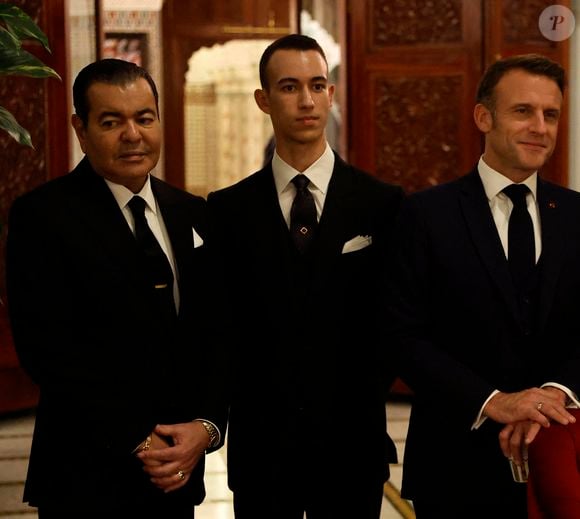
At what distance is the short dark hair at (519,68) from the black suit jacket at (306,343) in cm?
36

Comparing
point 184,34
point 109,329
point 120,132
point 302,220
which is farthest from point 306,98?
point 184,34

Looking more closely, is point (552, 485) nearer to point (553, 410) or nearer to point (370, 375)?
point (553, 410)

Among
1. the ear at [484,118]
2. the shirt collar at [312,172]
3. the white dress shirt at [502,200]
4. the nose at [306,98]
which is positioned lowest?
the white dress shirt at [502,200]

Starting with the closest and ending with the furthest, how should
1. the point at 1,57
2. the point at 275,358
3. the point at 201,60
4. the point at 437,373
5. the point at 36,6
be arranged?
the point at 437,373, the point at 275,358, the point at 1,57, the point at 36,6, the point at 201,60

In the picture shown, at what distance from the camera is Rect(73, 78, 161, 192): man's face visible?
6.07ft

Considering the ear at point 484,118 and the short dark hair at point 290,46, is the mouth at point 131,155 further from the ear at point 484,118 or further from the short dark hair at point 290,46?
the ear at point 484,118

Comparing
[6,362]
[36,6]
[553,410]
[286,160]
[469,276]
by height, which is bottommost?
[6,362]

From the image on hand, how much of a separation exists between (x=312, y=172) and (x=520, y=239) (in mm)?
503

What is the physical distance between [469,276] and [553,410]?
1.06 feet

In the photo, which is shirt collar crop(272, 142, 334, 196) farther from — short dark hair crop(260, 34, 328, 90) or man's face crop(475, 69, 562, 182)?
man's face crop(475, 69, 562, 182)

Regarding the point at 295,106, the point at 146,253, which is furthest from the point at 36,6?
the point at 146,253

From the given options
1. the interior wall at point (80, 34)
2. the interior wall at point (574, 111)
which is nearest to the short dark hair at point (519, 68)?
the interior wall at point (574, 111)

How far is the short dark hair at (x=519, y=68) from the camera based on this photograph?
1965 millimetres

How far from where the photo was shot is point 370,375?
216 cm
